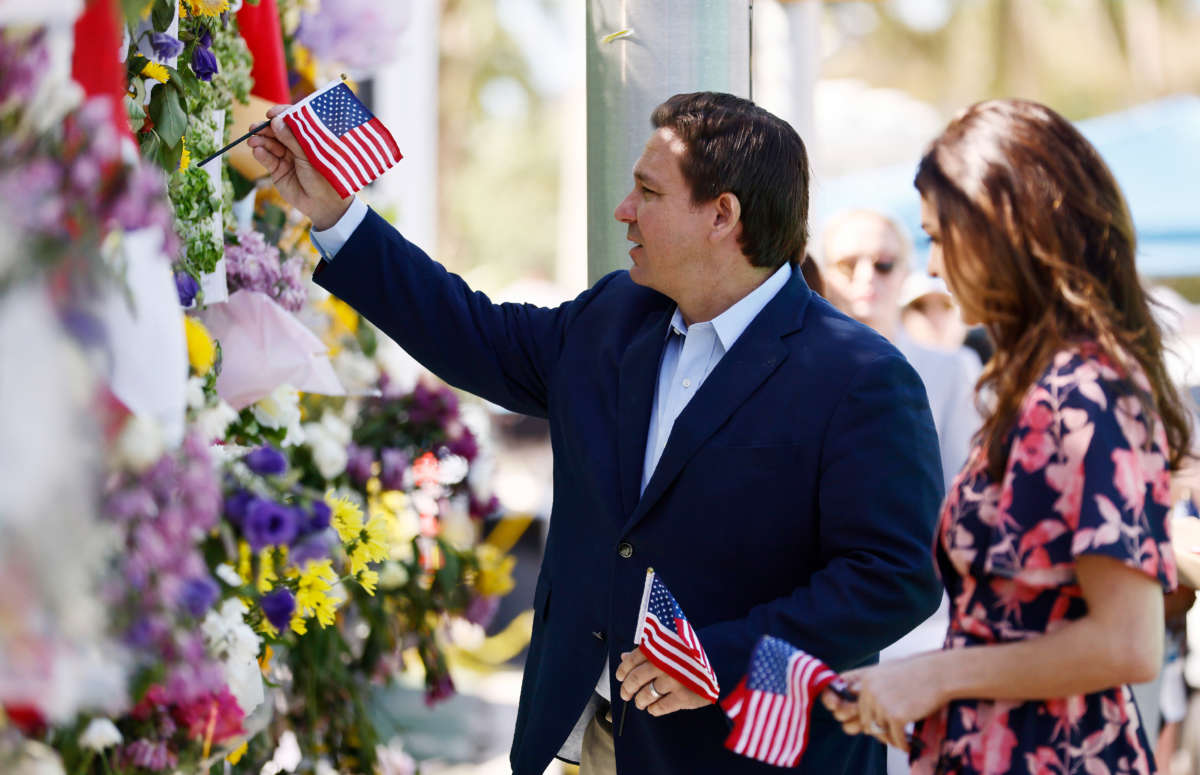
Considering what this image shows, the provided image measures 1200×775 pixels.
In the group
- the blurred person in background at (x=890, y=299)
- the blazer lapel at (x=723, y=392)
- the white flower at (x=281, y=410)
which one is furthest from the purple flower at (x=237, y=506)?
the blurred person in background at (x=890, y=299)

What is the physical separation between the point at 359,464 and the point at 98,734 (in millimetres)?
1674

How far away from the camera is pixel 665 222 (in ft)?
7.92

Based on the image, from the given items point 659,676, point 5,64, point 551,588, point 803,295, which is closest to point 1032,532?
point 659,676

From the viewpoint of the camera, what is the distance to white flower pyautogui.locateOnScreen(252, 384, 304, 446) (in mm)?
2865

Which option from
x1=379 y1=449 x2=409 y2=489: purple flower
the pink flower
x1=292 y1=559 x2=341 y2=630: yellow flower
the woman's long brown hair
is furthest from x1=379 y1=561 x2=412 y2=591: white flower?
the pink flower

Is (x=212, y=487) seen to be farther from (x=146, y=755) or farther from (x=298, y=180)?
(x=298, y=180)

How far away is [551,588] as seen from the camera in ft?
8.20

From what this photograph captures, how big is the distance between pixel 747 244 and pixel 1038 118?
2.60 feet

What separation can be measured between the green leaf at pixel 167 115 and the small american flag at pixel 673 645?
108 centimetres

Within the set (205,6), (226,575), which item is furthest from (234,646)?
(205,6)

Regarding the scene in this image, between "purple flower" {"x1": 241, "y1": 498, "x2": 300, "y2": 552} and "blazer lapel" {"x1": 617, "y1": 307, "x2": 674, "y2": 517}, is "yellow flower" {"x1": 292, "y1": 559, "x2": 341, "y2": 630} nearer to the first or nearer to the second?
"purple flower" {"x1": 241, "y1": 498, "x2": 300, "y2": 552}

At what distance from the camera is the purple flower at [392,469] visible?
11.4ft

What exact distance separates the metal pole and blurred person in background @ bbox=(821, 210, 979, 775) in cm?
133

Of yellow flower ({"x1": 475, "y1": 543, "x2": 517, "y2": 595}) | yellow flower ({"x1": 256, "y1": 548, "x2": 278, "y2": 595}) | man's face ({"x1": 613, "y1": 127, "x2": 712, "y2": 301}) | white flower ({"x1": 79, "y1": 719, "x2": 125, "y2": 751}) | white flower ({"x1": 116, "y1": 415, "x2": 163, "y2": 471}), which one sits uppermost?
man's face ({"x1": 613, "y1": 127, "x2": 712, "y2": 301})
